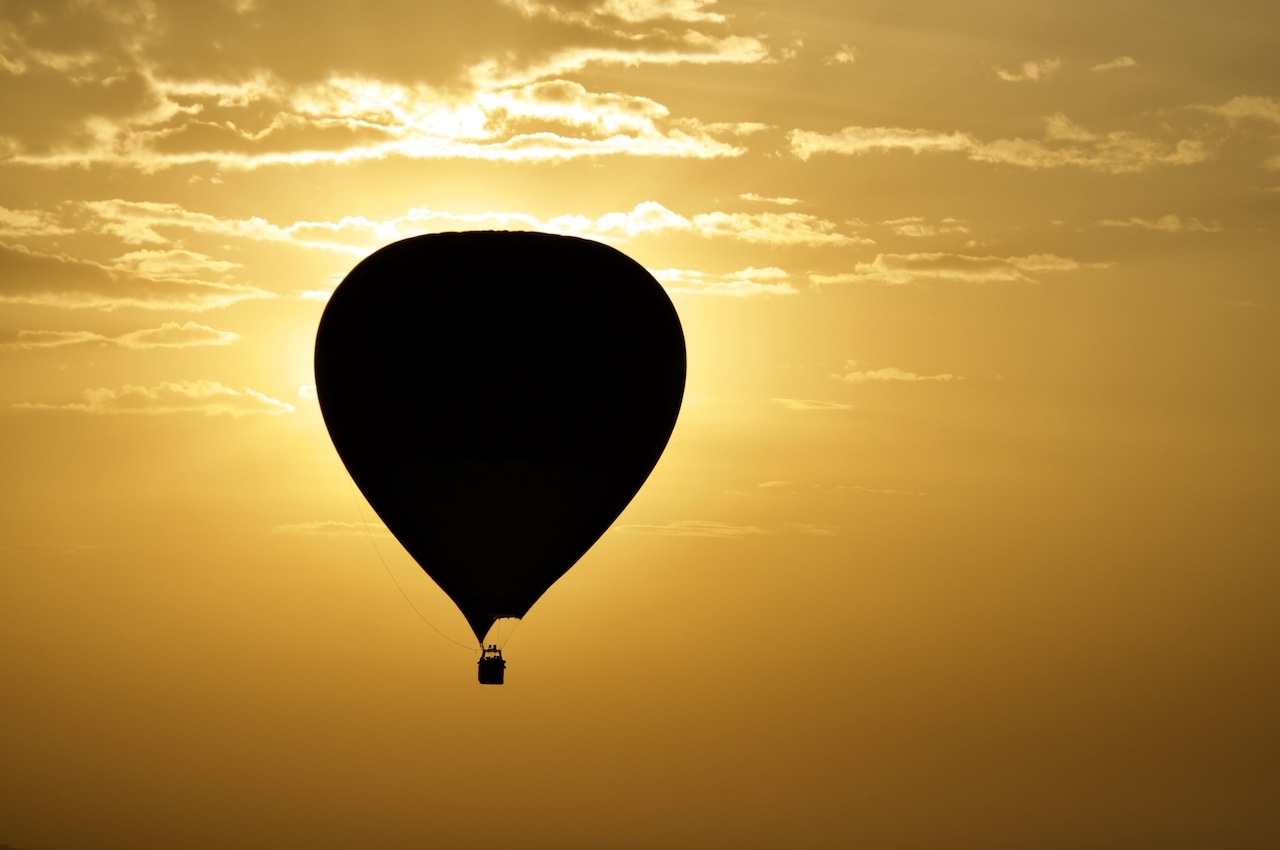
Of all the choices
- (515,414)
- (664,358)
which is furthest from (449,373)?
(664,358)

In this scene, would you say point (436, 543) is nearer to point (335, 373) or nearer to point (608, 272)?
point (335, 373)

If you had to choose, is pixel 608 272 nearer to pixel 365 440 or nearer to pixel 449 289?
pixel 449 289

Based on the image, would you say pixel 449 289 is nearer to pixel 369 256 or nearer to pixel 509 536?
pixel 369 256

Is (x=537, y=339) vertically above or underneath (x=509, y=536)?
above

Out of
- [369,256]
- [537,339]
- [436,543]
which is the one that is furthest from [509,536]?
[369,256]

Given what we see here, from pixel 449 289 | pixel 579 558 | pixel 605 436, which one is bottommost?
pixel 579 558
